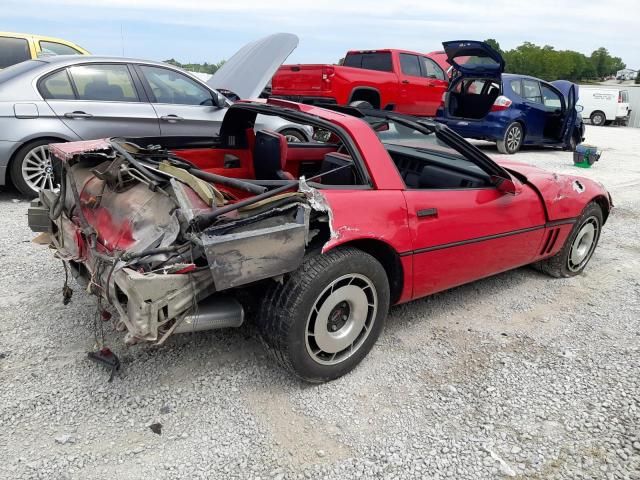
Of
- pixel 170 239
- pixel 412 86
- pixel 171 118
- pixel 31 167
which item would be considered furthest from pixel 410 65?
pixel 170 239

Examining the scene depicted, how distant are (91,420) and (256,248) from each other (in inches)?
44.9

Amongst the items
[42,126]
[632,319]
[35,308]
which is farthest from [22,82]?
[632,319]

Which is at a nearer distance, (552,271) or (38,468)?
(38,468)

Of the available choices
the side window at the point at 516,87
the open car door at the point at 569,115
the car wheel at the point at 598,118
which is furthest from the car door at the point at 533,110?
the car wheel at the point at 598,118

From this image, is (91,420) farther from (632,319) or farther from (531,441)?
(632,319)

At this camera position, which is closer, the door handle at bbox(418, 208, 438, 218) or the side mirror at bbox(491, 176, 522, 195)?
the door handle at bbox(418, 208, 438, 218)

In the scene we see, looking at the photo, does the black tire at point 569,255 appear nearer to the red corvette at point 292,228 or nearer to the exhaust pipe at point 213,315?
the red corvette at point 292,228

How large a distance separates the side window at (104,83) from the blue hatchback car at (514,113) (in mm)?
5455

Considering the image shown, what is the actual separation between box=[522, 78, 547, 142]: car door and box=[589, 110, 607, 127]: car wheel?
559 inches

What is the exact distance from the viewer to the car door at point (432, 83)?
1163cm

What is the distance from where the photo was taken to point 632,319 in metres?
3.62

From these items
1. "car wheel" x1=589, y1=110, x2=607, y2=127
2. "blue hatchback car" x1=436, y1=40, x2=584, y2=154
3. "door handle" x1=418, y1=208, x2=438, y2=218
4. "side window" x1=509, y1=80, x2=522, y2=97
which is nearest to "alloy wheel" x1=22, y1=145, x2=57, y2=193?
"door handle" x1=418, y1=208, x2=438, y2=218

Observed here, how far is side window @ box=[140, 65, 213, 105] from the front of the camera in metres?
5.93

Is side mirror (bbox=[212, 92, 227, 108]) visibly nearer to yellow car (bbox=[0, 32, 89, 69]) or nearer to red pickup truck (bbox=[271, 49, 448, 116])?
yellow car (bbox=[0, 32, 89, 69])
